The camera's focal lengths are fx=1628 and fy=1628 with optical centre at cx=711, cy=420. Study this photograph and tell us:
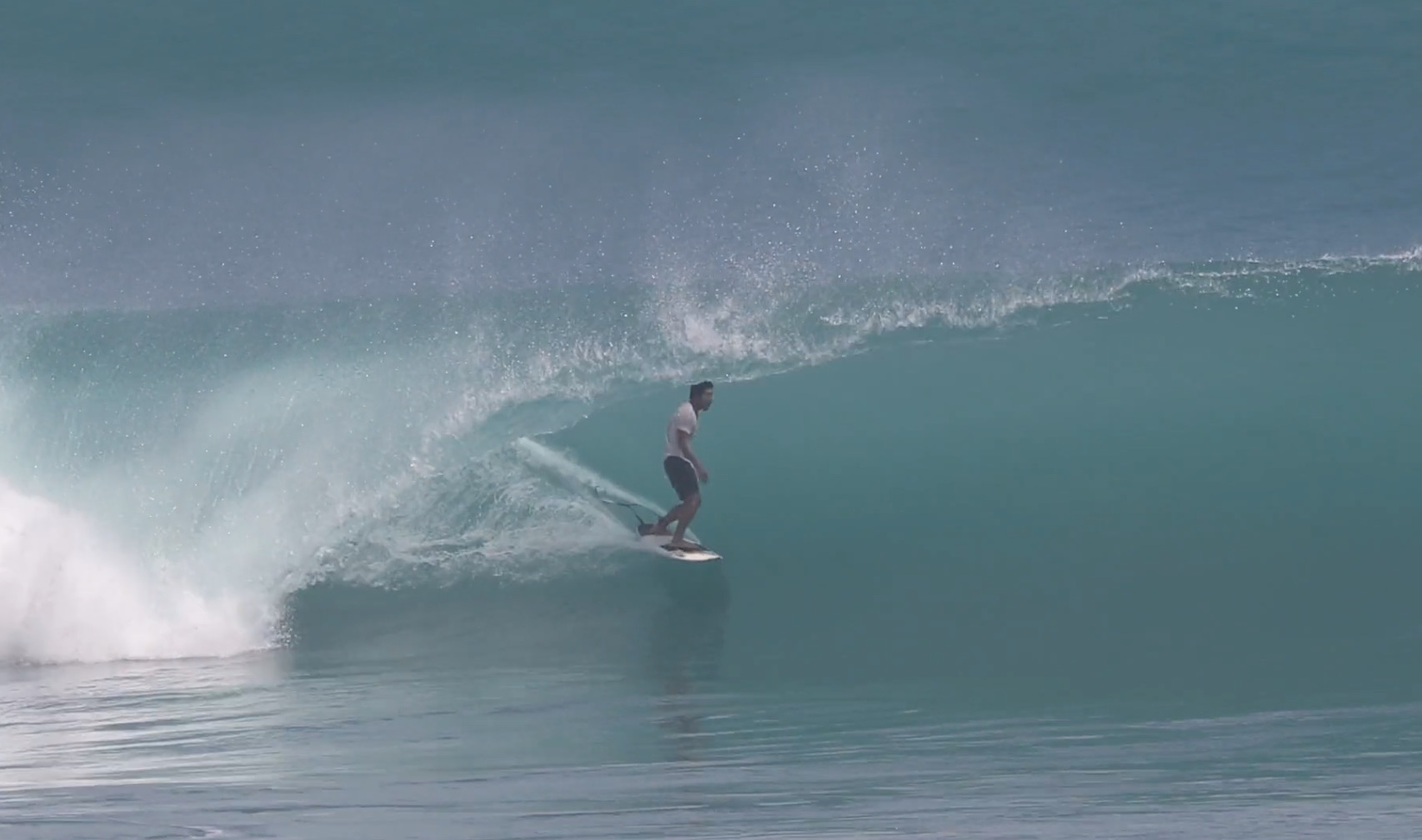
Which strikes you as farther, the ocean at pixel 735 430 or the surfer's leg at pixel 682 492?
the surfer's leg at pixel 682 492

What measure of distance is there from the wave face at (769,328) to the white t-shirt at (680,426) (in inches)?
28.5

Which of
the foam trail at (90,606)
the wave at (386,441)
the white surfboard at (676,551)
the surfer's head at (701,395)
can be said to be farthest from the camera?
the white surfboard at (676,551)

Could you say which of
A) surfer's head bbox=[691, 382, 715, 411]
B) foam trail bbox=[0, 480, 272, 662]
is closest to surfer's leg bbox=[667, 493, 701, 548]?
surfer's head bbox=[691, 382, 715, 411]

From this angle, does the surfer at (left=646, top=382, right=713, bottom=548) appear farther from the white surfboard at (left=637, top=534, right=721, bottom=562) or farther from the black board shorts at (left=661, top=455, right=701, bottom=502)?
the white surfboard at (left=637, top=534, right=721, bottom=562)

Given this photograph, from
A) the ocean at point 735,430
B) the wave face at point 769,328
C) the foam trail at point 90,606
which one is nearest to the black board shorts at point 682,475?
the ocean at point 735,430

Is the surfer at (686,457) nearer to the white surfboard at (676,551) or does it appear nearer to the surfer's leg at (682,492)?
the surfer's leg at (682,492)

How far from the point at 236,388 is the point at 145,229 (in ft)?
33.3

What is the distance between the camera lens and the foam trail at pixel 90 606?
7.64 metres

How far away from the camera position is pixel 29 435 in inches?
371

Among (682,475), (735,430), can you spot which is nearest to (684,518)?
(682,475)

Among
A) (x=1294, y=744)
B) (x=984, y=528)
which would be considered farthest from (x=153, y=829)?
(x=984, y=528)

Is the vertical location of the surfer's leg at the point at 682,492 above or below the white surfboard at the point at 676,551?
above

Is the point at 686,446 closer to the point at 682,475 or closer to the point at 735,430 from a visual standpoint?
the point at 682,475

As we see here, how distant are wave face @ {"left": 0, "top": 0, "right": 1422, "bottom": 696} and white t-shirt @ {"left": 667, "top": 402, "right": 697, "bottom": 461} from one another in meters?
0.72
